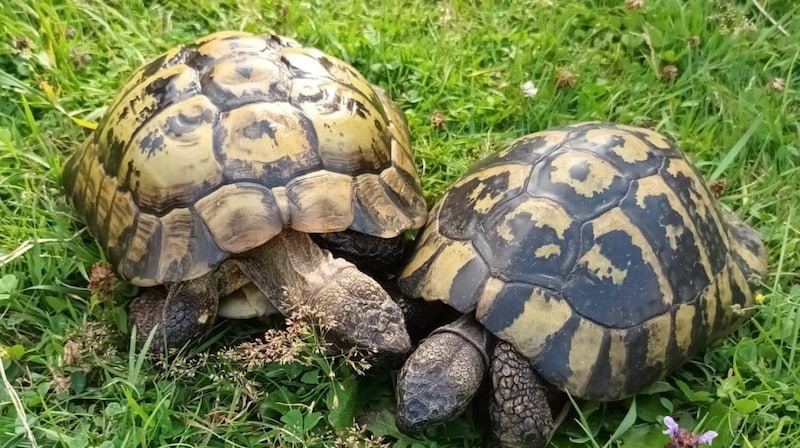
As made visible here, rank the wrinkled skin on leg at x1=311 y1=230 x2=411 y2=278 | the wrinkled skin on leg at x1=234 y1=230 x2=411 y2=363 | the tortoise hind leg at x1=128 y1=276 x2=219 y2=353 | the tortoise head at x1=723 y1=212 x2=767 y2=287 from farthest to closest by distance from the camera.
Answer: the tortoise head at x1=723 y1=212 x2=767 y2=287, the wrinkled skin on leg at x1=311 y1=230 x2=411 y2=278, the tortoise hind leg at x1=128 y1=276 x2=219 y2=353, the wrinkled skin on leg at x1=234 y1=230 x2=411 y2=363

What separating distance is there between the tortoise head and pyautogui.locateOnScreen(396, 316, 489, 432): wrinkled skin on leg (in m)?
1.09

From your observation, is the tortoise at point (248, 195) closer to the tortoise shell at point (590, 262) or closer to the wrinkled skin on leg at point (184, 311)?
the wrinkled skin on leg at point (184, 311)

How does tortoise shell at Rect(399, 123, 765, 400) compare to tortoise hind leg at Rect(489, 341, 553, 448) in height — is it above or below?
above

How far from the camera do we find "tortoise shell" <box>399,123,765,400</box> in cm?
276

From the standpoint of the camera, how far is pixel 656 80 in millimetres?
4176

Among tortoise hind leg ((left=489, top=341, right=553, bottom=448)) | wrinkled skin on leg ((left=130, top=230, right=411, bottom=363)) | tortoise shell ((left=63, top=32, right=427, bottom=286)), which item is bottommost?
tortoise hind leg ((left=489, top=341, right=553, bottom=448))

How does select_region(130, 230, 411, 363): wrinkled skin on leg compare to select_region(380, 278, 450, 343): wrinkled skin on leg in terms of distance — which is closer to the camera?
select_region(130, 230, 411, 363): wrinkled skin on leg

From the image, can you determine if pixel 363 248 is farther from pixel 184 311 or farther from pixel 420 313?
pixel 184 311

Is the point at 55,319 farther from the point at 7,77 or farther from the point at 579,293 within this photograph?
the point at 579,293

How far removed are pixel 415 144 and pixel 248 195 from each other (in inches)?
47.8

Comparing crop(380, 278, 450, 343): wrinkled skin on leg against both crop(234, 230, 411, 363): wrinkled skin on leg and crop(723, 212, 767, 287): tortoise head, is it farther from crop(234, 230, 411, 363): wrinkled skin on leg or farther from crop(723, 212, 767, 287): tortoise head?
crop(723, 212, 767, 287): tortoise head

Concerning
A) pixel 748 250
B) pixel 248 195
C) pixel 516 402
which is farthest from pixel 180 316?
pixel 748 250

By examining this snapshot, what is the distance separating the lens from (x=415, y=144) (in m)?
3.91

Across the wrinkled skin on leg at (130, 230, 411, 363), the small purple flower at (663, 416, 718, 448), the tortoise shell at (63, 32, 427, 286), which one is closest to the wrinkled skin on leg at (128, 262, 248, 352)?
the wrinkled skin on leg at (130, 230, 411, 363)
